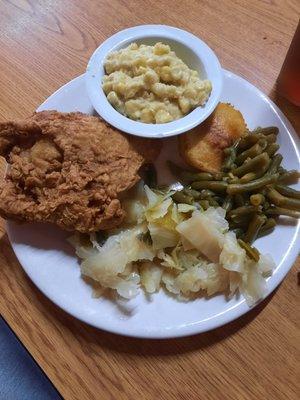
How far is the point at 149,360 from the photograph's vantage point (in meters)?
1.21

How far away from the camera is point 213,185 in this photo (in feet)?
4.39

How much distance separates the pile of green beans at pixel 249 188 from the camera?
50.9 inches

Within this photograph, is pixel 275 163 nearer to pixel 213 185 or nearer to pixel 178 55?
pixel 213 185

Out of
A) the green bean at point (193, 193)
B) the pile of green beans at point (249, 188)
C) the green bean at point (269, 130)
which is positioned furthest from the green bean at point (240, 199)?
the green bean at point (269, 130)

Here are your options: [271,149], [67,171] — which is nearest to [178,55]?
[271,149]

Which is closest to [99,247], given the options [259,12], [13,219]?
[13,219]

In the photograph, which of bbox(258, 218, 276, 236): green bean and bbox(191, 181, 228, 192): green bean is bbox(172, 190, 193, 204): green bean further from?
bbox(258, 218, 276, 236): green bean

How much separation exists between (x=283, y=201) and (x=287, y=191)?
0.04m

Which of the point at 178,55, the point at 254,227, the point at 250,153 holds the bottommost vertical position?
the point at 254,227

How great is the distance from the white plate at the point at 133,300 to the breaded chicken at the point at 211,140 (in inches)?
6.3

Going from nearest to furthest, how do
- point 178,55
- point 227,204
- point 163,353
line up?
point 163,353
point 227,204
point 178,55

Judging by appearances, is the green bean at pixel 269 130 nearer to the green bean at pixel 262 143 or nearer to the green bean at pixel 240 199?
the green bean at pixel 262 143

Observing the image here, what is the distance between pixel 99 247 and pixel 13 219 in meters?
0.25

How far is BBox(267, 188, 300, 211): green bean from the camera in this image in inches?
51.2
